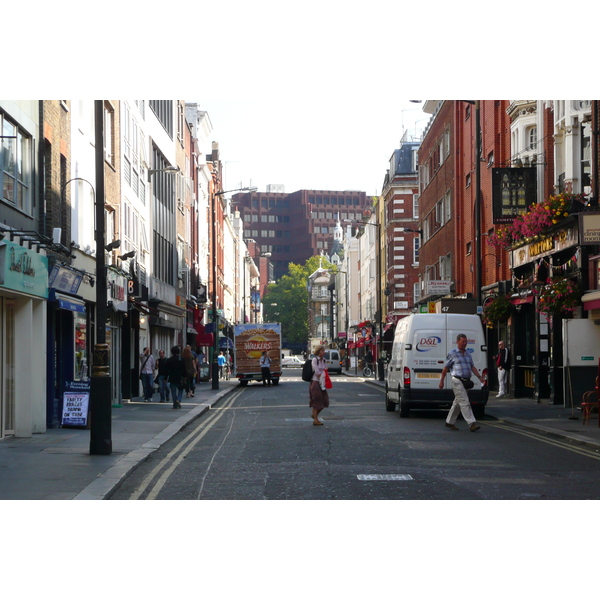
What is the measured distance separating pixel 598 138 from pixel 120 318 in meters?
15.5

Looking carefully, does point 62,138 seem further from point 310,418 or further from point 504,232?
point 504,232

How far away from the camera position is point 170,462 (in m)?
13.8

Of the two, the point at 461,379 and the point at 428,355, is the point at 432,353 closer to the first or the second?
the point at 428,355

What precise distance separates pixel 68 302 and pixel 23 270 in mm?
3518

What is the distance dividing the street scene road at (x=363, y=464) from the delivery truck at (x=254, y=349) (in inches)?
1036

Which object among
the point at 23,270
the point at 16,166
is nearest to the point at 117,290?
the point at 16,166

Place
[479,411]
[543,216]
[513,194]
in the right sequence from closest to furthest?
[479,411]
[543,216]
[513,194]

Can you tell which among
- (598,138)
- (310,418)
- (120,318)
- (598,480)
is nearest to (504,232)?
(598,138)

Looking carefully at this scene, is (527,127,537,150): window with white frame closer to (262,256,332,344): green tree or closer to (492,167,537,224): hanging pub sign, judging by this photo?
(492,167,537,224): hanging pub sign

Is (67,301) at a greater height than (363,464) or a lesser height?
greater

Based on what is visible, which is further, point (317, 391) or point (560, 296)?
point (560, 296)

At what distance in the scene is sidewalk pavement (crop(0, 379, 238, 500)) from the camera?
34.6ft

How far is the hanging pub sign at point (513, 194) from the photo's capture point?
29141 millimetres

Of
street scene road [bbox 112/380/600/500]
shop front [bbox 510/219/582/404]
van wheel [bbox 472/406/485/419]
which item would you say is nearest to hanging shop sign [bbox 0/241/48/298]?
street scene road [bbox 112/380/600/500]
